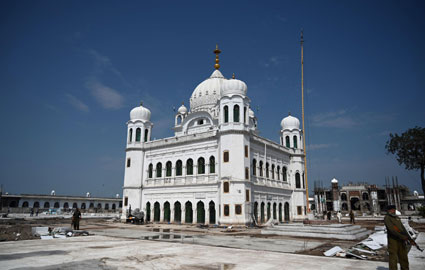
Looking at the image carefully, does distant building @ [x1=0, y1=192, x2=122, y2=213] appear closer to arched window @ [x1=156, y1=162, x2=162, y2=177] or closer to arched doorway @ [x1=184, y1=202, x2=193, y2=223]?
arched window @ [x1=156, y1=162, x2=162, y2=177]

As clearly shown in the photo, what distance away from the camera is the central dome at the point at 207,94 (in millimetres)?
37500

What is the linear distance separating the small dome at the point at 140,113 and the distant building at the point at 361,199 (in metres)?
41.4

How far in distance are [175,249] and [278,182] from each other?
82.3ft

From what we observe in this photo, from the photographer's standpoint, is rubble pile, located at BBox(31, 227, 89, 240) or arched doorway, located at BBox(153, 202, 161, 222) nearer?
rubble pile, located at BBox(31, 227, 89, 240)

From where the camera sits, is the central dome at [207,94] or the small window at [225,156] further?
the central dome at [207,94]

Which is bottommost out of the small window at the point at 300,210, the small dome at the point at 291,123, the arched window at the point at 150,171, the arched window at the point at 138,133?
the small window at the point at 300,210

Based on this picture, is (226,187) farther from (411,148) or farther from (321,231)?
(411,148)

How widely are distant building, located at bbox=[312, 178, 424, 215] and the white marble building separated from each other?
29.1 m

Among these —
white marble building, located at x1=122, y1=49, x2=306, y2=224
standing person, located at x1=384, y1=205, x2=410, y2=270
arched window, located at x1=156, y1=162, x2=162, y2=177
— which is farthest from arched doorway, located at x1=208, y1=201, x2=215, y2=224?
standing person, located at x1=384, y1=205, x2=410, y2=270

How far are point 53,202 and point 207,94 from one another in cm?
4471

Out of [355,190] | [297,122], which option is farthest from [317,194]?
[297,122]

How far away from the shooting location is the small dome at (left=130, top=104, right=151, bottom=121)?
36188 mm

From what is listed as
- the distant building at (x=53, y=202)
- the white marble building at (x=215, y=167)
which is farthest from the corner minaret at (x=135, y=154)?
the distant building at (x=53, y=202)

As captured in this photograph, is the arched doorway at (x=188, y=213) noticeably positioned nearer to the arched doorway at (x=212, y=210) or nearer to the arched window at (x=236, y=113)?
the arched doorway at (x=212, y=210)
